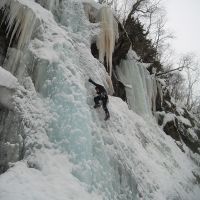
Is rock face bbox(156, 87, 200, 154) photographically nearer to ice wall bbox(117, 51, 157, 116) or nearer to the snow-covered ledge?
ice wall bbox(117, 51, 157, 116)

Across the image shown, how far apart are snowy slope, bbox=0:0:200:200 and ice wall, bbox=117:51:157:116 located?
8.78 ft

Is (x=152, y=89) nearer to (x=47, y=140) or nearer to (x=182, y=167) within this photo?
(x=182, y=167)

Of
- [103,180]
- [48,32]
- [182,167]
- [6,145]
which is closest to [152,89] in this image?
[182,167]

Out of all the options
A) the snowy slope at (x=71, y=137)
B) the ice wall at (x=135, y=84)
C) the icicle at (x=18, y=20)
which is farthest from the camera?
the ice wall at (x=135, y=84)

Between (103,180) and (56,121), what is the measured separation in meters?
1.89

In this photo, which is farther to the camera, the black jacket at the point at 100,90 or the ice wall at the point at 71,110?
the black jacket at the point at 100,90

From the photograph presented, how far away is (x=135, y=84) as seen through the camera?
1525cm

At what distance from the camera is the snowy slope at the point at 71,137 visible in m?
7.17

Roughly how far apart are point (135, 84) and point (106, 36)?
135 inches

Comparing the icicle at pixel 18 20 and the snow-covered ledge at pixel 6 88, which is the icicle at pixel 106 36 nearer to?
the icicle at pixel 18 20

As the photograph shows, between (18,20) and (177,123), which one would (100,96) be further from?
(177,123)

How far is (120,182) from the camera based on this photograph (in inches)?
351

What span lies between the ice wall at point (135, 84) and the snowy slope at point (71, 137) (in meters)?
2.68

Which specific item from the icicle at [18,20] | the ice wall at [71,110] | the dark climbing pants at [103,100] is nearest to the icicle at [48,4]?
the ice wall at [71,110]
